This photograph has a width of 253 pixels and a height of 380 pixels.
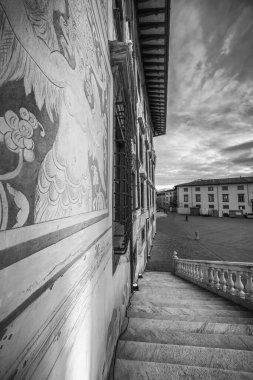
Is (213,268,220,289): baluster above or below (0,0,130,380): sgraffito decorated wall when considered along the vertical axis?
below

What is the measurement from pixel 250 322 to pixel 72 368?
4099 mm

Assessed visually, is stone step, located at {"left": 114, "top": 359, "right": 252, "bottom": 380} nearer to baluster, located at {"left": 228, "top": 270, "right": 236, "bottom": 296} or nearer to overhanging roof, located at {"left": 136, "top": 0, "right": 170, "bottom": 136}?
baluster, located at {"left": 228, "top": 270, "right": 236, "bottom": 296}

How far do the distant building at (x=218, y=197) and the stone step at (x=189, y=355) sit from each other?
148 ft

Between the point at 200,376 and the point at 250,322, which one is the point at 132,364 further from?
the point at 250,322

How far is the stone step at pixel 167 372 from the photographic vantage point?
2.21 m

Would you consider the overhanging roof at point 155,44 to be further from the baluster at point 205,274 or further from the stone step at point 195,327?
the stone step at point 195,327

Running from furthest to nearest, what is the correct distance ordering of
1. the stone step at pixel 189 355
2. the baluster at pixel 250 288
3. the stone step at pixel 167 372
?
the baluster at pixel 250 288 → the stone step at pixel 189 355 → the stone step at pixel 167 372

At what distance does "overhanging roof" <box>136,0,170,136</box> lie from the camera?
736 centimetres

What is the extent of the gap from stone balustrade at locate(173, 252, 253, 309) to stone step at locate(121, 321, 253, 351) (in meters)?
1.53

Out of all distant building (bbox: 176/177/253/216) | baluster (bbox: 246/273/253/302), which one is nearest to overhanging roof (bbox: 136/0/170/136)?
baluster (bbox: 246/273/253/302)

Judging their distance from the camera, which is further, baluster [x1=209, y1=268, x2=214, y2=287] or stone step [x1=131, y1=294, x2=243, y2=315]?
baluster [x1=209, y1=268, x2=214, y2=287]

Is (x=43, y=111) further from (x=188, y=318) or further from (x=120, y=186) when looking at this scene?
(x=188, y=318)

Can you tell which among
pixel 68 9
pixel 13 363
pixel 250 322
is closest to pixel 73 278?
pixel 13 363

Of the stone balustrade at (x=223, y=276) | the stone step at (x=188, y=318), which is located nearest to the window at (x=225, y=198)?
the stone balustrade at (x=223, y=276)
